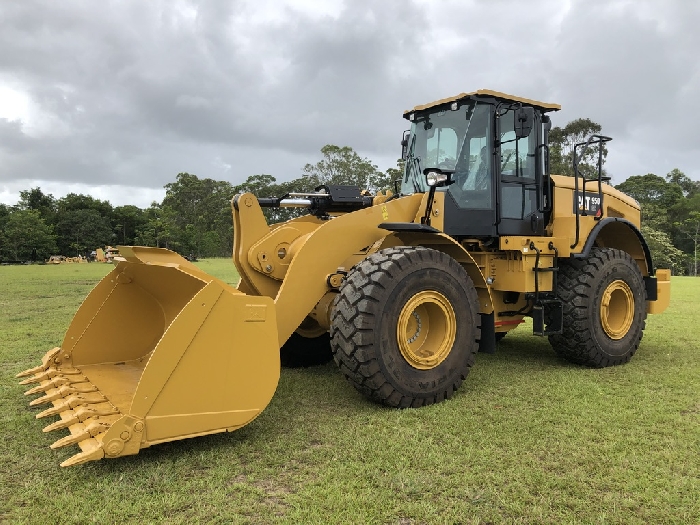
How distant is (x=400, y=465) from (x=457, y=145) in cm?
362

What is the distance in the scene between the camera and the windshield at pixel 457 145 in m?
5.65

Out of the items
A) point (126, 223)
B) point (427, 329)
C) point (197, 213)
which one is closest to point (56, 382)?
point (427, 329)

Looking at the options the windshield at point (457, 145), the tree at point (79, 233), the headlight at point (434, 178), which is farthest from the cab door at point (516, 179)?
the tree at point (79, 233)

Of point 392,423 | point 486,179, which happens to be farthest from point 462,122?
point 392,423

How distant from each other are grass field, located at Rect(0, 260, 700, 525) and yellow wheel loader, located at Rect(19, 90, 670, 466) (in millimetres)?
216

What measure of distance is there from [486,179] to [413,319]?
6.28 ft

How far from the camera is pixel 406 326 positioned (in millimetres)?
4613

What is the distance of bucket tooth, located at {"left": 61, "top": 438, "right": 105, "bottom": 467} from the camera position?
2.93 metres

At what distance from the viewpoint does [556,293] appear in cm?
613

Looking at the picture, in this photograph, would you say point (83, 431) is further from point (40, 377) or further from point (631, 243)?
point (631, 243)

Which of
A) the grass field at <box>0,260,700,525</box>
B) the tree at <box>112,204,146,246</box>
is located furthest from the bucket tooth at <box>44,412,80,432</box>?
the tree at <box>112,204,146,246</box>

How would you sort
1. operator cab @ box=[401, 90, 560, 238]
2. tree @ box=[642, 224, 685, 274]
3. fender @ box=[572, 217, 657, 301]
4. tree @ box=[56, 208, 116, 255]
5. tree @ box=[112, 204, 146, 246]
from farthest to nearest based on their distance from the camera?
tree @ box=[112, 204, 146, 246], tree @ box=[56, 208, 116, 255], tree @ box=[642, 224, 685, 274], fender @ box=[572, 217, 657, 301], operator cab @ box=[401, 90, 560, 238]

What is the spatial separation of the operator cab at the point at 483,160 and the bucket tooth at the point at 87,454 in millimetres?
3753

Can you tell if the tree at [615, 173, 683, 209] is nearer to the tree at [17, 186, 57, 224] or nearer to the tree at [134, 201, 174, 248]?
the tree at [134, 201, 174, 248]
